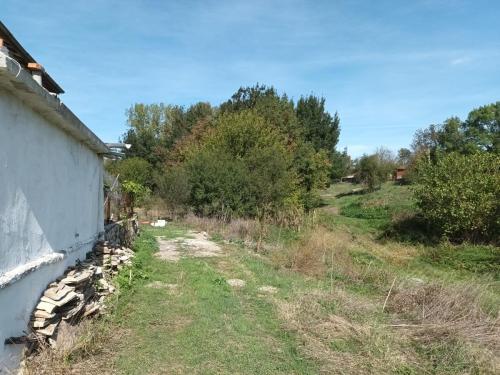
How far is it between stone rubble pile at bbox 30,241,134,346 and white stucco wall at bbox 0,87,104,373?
0.13 metres

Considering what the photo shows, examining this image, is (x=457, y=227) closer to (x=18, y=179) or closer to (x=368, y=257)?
(x=368, y=257)

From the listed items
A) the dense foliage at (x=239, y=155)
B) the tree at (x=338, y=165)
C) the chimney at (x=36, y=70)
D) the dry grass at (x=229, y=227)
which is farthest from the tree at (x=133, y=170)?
the chimney at (x=36, y=70)

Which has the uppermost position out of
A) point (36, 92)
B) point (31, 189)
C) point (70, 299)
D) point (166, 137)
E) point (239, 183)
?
point (166, 137)

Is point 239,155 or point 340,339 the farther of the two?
point 239,155

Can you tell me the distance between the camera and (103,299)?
656cm

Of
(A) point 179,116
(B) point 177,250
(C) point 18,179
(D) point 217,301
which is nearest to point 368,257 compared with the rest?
(B) point 177,250

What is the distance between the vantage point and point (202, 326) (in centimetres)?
612

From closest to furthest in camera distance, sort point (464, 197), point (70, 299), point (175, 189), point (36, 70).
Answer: point (70, 299) < point (36, 70) < point (464, 197) < point (175, 189)

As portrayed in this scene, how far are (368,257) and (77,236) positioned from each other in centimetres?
1122

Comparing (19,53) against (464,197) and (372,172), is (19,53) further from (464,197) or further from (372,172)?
(372,172)

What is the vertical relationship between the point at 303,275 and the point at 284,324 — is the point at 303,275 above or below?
below

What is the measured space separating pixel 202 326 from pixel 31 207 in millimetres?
2888

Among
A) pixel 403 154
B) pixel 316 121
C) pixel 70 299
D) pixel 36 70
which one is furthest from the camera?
pixel 403 154

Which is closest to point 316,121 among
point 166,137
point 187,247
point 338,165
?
point 338,165
